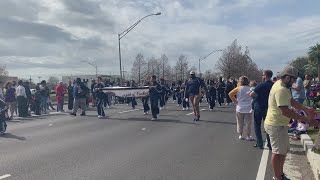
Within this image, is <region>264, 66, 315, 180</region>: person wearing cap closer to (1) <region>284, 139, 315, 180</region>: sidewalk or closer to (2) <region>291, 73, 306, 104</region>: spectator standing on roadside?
(1) <region>284, 139, 315, 180</region>: sidewalk

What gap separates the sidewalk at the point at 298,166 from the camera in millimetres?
7141

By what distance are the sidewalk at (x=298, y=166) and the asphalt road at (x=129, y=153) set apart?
2.08 ft

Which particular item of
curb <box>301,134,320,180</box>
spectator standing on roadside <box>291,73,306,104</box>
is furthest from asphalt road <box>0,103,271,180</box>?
spectator standing on roadside <box>291,73,306,104</box>

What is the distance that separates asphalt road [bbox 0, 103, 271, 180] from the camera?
7439mm

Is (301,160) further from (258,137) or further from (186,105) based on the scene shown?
(186,105)

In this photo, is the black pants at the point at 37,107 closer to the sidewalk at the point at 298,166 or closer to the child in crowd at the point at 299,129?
the child in crowd at the point at 299,129

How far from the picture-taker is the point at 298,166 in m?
7.89

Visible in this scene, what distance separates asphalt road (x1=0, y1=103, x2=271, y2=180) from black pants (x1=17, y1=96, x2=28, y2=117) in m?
5.26

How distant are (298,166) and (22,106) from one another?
15529mm

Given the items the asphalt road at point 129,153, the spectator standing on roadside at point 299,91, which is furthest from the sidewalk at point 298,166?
the spectator standing on roadside at point 299,91

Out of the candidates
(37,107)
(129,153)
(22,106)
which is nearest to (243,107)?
(129,153)

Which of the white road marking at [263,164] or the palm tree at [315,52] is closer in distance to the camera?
the white road marking at [263,164]

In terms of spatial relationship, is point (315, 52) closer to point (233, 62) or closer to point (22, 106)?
point (233, 62)

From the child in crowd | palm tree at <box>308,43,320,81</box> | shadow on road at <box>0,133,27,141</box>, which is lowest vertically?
shadow on road at <box>0,133,27,141</box>
